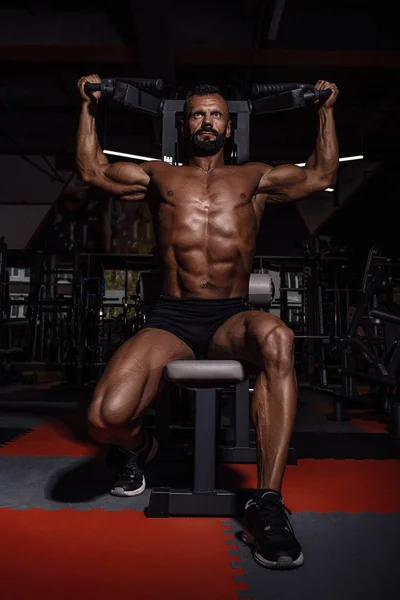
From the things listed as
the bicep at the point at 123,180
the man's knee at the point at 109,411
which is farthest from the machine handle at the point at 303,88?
the man's knee at the point at 109,411

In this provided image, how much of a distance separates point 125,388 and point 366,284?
2823 mm

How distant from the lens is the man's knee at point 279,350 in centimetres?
148

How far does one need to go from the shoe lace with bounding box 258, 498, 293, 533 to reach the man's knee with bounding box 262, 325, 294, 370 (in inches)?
14.5

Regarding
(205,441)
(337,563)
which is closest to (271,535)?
(337,563)

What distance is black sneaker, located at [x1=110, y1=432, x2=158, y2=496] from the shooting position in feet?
5.90

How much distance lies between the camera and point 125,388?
1543 mm

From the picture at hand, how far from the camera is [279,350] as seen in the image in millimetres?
1486

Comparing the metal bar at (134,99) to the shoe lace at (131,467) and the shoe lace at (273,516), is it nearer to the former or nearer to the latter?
the shoe lace at (131,467)

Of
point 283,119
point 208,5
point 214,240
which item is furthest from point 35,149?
point 214,240

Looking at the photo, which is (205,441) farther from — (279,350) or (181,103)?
(181,103)

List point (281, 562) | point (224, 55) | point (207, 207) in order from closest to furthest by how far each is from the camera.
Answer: point (281, 562)
point (207, 207)
point (224, 55)

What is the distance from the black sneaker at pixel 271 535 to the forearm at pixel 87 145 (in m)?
1.42

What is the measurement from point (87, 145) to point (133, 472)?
1.28m

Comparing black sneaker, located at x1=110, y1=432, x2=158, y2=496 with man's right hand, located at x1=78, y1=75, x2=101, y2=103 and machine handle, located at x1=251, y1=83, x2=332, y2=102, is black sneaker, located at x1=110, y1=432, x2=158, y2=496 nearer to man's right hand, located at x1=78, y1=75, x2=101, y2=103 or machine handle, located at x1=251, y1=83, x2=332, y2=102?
man's right hand, located at x1=78, y1=75, x2=101, y2=103
